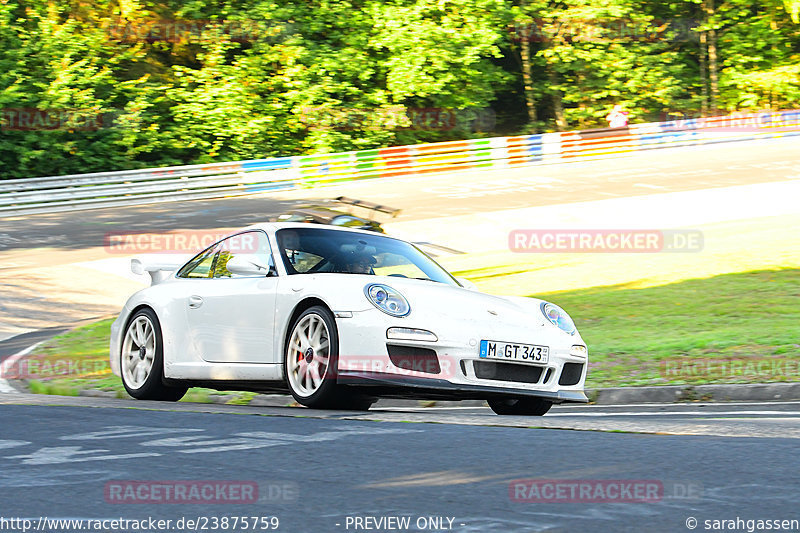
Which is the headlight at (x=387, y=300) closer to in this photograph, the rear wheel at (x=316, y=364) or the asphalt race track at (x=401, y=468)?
the rear wheel at (x=316, y=364)

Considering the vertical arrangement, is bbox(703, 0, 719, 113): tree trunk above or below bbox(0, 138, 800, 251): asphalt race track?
above

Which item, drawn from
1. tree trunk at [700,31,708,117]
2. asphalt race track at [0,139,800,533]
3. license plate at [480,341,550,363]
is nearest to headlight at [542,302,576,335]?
license plate at [480,341,550,363]

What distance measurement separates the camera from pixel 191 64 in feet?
137

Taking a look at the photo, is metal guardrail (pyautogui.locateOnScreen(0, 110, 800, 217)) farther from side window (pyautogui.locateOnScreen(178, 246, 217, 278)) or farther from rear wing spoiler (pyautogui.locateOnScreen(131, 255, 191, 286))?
side window (pyautogui.locateOnScreen(178, 246, 217, 278))

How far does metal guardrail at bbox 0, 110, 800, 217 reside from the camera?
31.0 m

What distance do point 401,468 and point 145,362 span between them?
4.38 metres

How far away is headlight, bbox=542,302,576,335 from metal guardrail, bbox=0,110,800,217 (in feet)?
81.7

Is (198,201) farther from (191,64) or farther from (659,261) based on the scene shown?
(659,261)

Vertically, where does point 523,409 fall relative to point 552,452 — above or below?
below

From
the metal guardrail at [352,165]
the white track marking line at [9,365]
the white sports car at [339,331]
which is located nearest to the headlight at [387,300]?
A: the white sports car at [339,331]

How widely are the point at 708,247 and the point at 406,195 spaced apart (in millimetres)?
11743

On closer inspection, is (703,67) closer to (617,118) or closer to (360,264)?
Answer: (617,118)

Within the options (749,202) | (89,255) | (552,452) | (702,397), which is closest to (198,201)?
(89,255)

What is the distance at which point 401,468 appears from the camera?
15.2ft
